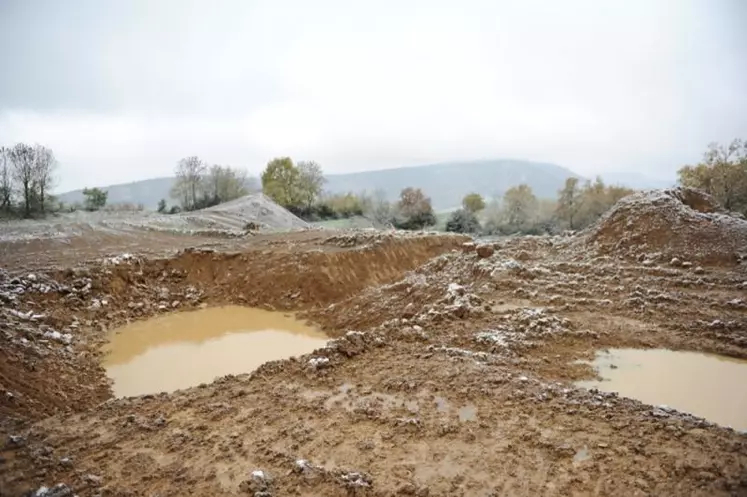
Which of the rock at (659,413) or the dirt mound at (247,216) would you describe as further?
the dirt mound at (247,216)

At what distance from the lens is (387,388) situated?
6.23 meters

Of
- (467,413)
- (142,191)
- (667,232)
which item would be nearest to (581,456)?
(467,413)

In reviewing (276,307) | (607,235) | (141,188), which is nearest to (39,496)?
(276,307)

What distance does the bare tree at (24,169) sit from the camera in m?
20.5

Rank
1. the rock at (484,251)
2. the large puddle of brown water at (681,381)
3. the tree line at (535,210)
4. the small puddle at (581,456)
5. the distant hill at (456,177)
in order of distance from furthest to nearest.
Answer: the distant hill at (456,177) < the tree line at (535,210) < the rock at (484,251) < the large puddle of brown water at (681,381) < the small puddle at (581,456)

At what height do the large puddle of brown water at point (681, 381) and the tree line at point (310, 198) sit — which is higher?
the tree line at point (310, 198)

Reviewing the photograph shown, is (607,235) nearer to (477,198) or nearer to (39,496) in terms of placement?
(39,496)

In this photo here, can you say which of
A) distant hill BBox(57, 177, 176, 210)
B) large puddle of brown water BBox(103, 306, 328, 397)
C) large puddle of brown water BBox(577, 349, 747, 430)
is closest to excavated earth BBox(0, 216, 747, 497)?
large puddle of brown water BBox(577, 349, 747, 430)

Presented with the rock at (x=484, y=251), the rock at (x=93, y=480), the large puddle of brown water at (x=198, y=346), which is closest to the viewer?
the rock at (x=93, y=480)

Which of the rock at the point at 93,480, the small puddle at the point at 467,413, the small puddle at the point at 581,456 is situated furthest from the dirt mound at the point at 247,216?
the small puddle at the point at 581,456

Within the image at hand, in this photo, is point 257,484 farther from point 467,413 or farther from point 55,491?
point 467,413

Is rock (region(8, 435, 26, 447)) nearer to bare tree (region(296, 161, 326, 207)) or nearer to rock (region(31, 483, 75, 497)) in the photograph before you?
rock (region(31, 483, 75, 497))

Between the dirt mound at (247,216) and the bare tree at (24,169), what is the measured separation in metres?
6.85

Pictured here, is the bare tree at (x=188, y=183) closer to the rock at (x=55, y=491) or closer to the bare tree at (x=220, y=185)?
the bare tree at (x=220, y=185)
